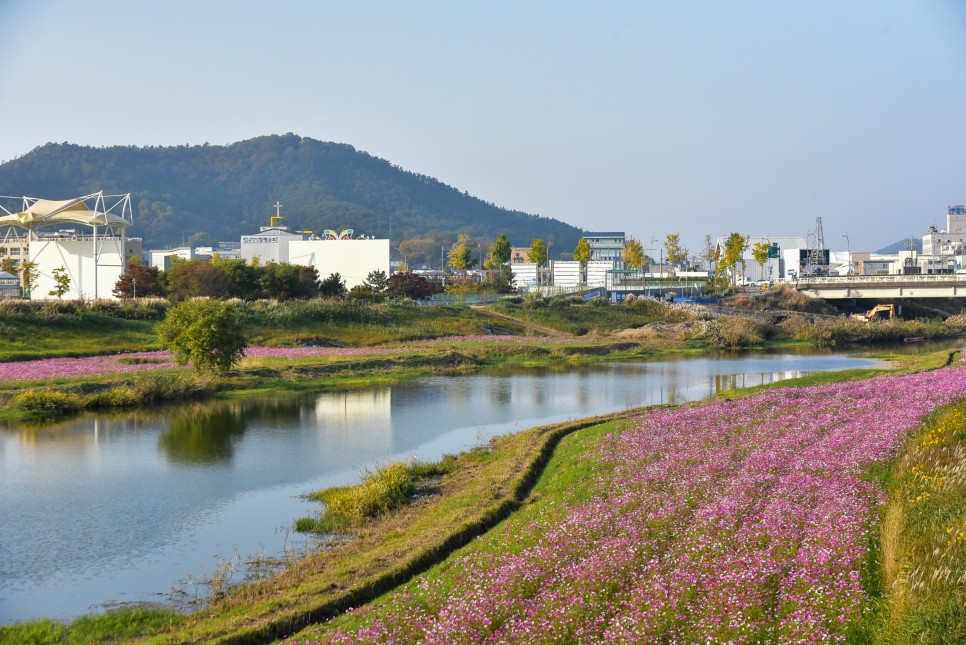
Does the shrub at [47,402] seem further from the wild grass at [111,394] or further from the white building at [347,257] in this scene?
the white building at [347,257]

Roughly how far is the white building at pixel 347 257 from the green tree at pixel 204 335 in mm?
62533

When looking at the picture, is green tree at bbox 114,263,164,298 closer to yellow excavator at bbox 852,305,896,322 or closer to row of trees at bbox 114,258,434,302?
row of trees at bbox 114,258,434,302

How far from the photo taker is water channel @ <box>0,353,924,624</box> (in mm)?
17047

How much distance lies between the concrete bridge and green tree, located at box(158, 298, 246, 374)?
77.7 meters

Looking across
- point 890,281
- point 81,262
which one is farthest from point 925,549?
point 81,262

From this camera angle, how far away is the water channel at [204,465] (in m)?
17.0

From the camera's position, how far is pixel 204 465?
26.5m

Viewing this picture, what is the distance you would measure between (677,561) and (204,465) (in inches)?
673

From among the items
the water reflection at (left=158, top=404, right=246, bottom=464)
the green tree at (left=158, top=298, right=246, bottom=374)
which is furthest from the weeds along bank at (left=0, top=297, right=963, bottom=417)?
the water reflection at (left=158, top=404, right=246, bottom=464)

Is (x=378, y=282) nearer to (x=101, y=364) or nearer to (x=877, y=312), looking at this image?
(x=101, y=364)

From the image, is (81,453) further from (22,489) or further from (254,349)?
(254,349)

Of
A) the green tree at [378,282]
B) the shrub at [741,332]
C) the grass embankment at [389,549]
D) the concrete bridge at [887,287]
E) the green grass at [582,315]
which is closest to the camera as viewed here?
the grass embankment at [389,549]

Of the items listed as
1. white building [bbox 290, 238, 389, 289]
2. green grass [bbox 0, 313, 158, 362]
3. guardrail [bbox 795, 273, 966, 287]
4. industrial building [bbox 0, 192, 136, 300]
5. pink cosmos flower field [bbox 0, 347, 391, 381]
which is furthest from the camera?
white building [bbox 290, 238, 389, 289]

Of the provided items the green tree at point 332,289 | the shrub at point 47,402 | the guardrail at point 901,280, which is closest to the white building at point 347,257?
the green tree at point 332,289
